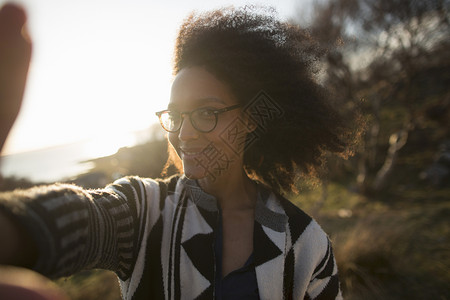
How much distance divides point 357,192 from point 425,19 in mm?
5219

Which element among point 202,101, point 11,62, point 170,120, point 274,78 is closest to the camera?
point 11,62

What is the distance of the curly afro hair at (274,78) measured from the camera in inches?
68.9

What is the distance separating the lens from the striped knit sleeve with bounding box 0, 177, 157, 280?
2.24 feet

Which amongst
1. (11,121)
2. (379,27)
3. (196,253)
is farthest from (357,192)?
(11,121)

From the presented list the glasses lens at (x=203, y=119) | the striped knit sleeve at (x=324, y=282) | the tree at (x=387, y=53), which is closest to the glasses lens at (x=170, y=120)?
the glasses lens at (x=203, y=119)

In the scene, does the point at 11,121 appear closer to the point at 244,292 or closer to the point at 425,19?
the point at 244,292

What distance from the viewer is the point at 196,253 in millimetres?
1396

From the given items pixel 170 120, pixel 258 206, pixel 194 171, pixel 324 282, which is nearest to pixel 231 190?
pixel 258 206

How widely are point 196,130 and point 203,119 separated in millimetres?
82

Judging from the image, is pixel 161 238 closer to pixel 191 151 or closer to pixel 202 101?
pixel 191 151

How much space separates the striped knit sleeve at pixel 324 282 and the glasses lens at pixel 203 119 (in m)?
1.08

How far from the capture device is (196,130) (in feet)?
5.13

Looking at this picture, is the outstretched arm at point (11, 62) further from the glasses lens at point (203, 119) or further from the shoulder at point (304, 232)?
the shoulder at point (304, 232)

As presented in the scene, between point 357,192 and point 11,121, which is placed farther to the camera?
point 357,192
